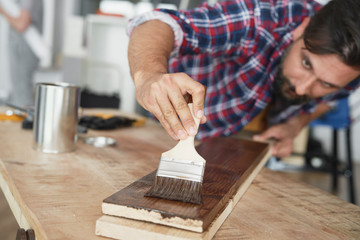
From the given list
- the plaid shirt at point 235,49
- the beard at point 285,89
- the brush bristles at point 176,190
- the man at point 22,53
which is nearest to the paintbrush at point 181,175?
the brush bristles at point 176,190

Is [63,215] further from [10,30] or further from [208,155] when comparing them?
[10,30]

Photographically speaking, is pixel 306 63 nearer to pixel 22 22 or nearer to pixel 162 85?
pixel 162 85

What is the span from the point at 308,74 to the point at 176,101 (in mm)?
844

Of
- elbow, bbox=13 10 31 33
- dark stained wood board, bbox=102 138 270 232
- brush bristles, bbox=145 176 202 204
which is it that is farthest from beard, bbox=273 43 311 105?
elbow, bbox=13 10 31 33

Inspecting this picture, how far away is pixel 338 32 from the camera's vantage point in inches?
46.8

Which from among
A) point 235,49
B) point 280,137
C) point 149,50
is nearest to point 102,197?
point 149,50

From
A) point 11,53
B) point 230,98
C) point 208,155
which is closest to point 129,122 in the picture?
point 230,98

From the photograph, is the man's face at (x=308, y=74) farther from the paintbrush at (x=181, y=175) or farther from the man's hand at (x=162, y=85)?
the paintbrush at (x=181, y=175)

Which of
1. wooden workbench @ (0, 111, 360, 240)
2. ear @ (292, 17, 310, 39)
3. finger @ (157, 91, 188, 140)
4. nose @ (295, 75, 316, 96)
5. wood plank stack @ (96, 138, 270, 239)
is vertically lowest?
wooden workbench @ (0, 111, 360, 240)

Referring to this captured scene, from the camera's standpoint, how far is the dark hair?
3.85 feet

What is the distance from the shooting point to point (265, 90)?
1.57 m

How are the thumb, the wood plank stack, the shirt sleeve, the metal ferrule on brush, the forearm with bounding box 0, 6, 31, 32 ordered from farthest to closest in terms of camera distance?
the forearm with bounding box 0, 6, 31, 32 → the thumb → the shirt sleeve → the metal ferrule on brush → the wood plank stack

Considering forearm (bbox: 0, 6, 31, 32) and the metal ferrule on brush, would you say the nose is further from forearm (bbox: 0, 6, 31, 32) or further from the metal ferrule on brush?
forearm (bbox: 0, 6, 31, 32)

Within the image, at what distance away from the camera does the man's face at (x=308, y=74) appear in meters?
1.28
